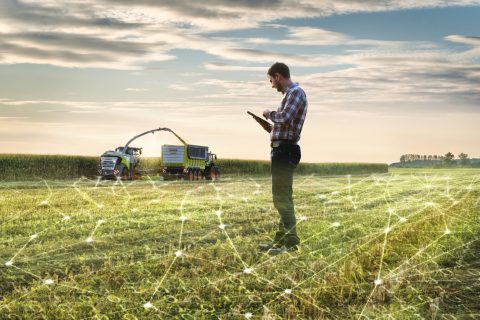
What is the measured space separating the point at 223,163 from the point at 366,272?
42121 mm

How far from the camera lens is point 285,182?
7.11 metres

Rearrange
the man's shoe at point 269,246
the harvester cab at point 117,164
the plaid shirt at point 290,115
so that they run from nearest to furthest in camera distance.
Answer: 1. the plaid shirt at point 290,115
2. the man's shoe at point 269,246
3. the harvester cab at point 117,164

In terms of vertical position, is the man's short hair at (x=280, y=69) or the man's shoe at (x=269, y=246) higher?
the man's short hair at (x=280, y=69)

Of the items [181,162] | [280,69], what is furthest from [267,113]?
[181,162]

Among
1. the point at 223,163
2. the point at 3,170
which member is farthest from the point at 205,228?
the point at 223,163

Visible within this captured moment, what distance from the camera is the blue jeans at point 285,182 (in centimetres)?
707

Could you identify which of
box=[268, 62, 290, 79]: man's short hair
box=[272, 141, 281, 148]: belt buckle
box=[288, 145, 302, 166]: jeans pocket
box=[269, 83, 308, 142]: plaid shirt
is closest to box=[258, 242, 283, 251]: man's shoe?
box=[288, 145, 302, 166]: jeans pocket

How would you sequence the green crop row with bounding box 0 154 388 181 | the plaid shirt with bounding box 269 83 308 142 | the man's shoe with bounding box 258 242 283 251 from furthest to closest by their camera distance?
the green crop row with bounding box 0 154 388 181, the man's shoe with bounding box 258 242 283 251, the plaid shirt with bounding box 269 83 308 142

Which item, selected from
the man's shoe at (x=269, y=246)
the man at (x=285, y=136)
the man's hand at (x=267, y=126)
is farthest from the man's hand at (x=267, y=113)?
the man's shoe at (x=269, y=246)

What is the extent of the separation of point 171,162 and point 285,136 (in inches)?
982

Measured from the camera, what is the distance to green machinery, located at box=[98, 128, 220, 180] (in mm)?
29359

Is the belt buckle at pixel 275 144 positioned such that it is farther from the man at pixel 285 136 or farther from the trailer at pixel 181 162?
the trailer at pixel 181 162

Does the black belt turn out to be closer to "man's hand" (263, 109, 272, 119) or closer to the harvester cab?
"man's hand" (263, 109, 272, 119)

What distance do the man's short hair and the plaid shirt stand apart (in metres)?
0.16
